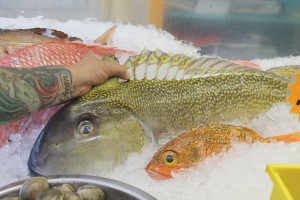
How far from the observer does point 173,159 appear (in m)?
1.28

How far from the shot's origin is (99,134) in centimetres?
140

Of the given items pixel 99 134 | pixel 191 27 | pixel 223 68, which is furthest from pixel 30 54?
pixel 191 27

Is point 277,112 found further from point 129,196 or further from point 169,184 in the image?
point 129,196

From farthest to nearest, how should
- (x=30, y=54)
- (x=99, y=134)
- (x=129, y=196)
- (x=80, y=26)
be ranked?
(x=80, y=26)
(x=30, y=54)
(x=99, y=134)
(x=129, y=196)

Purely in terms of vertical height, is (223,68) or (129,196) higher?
(223,68)

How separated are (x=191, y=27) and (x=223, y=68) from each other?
3.76 feet

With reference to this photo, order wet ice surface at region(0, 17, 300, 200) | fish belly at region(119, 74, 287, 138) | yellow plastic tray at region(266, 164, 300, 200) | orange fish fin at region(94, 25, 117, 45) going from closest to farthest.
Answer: yellow plastic tray at region(266, 164, 300, 200)
wet ice surface at region(0, 17, 300, 200)
fish belly at region(119, 74, 287, 138)
orange fish fin at region(94, 25, 117, 45)

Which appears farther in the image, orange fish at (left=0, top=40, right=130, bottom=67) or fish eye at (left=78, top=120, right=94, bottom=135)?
orange fish at (left=0, top=40, right=130, bottom=67)

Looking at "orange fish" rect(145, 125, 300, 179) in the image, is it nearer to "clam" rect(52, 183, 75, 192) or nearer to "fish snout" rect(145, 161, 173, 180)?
"fish snout" rect(145, 161, 173, 180)

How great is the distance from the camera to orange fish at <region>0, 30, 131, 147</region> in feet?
5.11

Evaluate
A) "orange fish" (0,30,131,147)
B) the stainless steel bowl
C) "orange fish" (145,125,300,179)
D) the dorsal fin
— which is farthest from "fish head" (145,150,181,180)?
"orange fish" (0,30,131,147)

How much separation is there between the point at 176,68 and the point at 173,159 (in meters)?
0.43

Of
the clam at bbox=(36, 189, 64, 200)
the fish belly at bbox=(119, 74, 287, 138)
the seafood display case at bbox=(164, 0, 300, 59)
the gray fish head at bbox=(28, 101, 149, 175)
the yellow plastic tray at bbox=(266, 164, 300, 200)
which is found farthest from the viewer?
the seafood display case at bbox=(164, 0, 300, 59)

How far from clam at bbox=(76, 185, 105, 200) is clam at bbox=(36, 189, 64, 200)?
0.20ft
